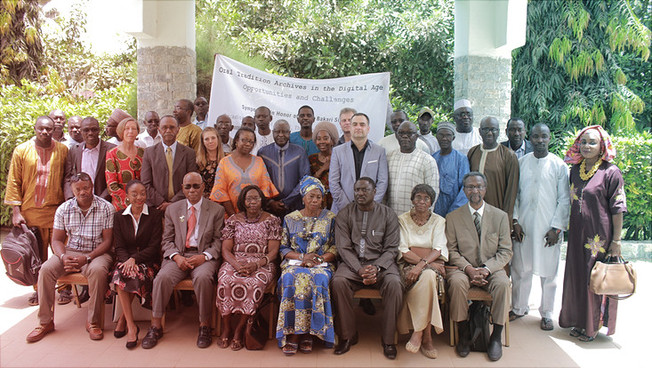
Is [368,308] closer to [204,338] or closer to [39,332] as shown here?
[204,338]

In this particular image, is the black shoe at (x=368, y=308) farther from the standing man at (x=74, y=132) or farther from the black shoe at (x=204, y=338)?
the standing man at (x=74, y=132)

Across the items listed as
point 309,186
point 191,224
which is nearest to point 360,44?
point 309,186

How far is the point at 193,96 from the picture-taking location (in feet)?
27.6

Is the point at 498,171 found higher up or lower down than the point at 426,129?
lower down

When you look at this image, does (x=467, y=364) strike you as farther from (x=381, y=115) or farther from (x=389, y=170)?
(x=381, y=115)

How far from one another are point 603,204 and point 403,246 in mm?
1834

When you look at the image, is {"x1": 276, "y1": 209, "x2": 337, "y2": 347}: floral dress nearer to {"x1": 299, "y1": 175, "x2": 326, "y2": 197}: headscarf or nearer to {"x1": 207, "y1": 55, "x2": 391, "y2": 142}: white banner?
{"x1": 299, "y1": 175, "x2": 326, "y2": 197}: headscarf

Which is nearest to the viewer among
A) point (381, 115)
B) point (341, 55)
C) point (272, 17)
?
point (381, 115)

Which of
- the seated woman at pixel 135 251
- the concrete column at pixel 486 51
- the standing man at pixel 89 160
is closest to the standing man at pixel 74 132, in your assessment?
the standing man at pixel 89 160

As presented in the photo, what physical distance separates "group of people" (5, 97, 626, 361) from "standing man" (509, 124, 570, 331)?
1 cm

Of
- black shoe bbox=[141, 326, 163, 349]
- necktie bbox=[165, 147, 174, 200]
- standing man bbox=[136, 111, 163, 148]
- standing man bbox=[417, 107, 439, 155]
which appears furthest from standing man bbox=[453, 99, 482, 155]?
black shoe bbox=[141, 326, 163, 349]

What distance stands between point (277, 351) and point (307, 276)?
69cm

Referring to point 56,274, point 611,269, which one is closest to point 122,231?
point 56,274

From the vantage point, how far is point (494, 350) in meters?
4.21
